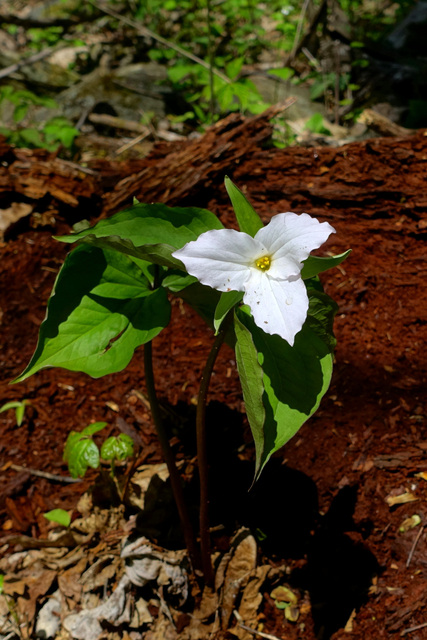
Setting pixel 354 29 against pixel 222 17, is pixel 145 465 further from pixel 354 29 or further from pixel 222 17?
pixel 222 17

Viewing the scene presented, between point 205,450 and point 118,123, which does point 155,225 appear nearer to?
point 205,450

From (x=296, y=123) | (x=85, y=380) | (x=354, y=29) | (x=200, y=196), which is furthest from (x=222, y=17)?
(x=85, y=380)

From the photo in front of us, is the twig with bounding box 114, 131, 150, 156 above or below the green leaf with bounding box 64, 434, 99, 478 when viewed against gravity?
above

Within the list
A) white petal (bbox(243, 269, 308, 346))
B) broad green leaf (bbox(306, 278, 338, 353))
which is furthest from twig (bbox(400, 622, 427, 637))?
white petal (bbox(243, 269, 308, 346))

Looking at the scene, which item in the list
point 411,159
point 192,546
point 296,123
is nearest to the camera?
point 192,546

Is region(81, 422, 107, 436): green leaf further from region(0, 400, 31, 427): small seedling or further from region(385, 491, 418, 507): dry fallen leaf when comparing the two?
region(385, 491, 418, 507): dry fallen leaf

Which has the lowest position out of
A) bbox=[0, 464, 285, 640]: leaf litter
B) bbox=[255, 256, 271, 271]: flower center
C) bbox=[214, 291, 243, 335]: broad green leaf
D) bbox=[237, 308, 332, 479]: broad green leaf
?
bbox=[0, 464, 285, 640]: leaf litter

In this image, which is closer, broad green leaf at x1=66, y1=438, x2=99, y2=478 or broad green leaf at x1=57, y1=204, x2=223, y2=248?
broad green leaf at x1=57, y1=204, x2=223, y2=248
